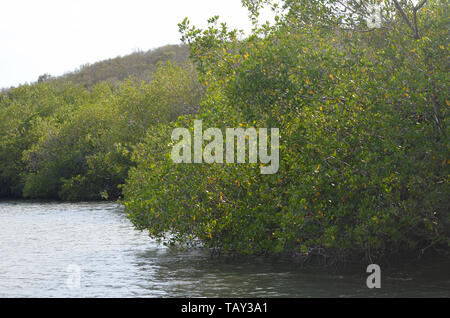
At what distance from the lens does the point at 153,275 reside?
645 inches

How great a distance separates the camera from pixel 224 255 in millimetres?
18469

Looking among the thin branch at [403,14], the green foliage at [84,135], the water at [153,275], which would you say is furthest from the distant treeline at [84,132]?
the thin branch at [403,14]

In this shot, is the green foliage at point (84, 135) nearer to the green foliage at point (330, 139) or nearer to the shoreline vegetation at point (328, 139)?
the shoreline vegetation at point (328, 139)

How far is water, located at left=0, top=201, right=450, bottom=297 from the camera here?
552 inches

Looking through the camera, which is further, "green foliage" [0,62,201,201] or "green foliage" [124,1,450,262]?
"green foliage" [0,62,201,201]

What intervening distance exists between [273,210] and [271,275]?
1.50 m

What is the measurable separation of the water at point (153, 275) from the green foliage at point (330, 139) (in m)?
0.67

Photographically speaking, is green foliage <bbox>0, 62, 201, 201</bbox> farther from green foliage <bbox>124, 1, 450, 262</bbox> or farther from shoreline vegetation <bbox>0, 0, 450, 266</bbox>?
green foliage <bbox>124, 1, 450, 262</bbox>

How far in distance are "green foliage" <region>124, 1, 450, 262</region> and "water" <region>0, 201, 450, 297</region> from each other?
0.67 meters

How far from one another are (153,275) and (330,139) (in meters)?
5.39

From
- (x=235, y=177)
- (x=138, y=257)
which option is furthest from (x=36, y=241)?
(x=235, y=177)

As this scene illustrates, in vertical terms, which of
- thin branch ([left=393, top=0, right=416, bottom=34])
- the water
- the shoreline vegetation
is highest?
thin branch ([left=393, top=0, right=416, bottom=34])

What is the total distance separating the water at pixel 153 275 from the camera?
1402 centimetres

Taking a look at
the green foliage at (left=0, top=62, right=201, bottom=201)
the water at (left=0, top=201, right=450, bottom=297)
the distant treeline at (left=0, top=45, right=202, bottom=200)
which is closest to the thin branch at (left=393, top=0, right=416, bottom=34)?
the water at (left=0, top=201, right=450, bottom=297)
